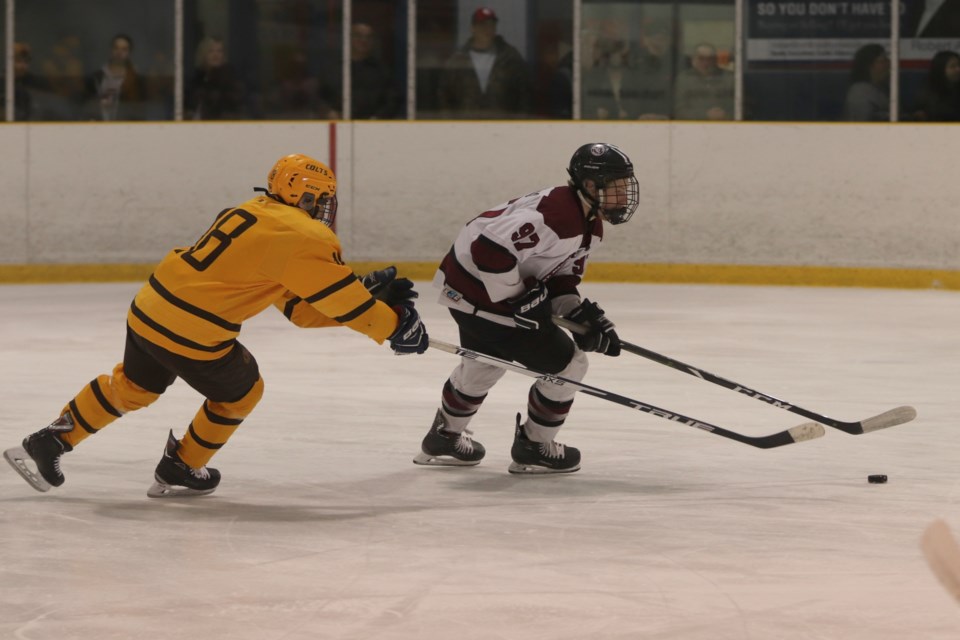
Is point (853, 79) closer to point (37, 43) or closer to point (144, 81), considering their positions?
point (144, 81)

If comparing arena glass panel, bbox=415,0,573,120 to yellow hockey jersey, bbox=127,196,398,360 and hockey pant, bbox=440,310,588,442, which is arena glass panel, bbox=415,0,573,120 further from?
yellow hockey jersey, bbox=127,196,398,360

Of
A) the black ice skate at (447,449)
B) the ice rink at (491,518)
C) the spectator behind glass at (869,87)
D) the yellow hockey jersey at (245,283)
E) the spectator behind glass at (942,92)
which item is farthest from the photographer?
the spectator behind glass at (869,87)

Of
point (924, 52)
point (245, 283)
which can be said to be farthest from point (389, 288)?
point (924, 52)

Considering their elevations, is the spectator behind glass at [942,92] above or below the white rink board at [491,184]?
above

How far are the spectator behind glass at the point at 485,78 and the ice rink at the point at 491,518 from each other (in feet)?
11.1

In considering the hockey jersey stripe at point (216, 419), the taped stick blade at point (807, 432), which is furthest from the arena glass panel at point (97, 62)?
the taped stick blade at point (807, 432)

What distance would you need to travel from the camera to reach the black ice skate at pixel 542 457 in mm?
3936

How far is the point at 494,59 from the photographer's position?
29.7 feet

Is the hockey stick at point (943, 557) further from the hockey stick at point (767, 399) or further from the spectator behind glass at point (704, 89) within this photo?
the spectator behind glass at point (704, 89)

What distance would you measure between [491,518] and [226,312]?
75 cm

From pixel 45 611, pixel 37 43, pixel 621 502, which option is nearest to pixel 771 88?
pixel 37 43

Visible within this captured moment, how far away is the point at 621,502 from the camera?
11.8 feet

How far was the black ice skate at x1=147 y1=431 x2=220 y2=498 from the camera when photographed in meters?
3.61

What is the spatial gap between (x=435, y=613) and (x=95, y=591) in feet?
2.09
